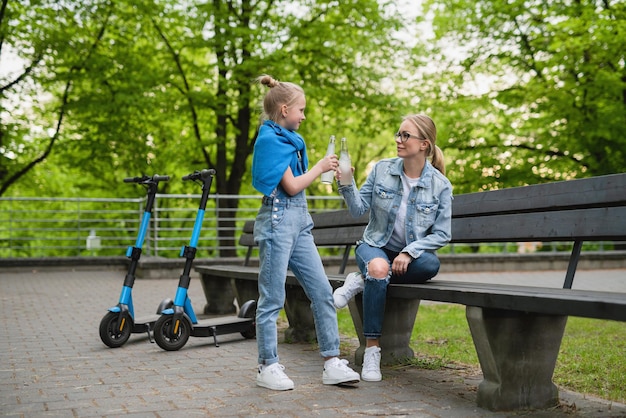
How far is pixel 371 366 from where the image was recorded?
185 inches

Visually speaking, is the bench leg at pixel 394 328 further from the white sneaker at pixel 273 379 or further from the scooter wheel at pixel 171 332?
the scooter wheel at pixel 171 332

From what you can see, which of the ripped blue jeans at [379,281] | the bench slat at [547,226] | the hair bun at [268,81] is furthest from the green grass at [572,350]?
the hair bun at [268,81]

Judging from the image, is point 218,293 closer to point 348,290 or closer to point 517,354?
point 348,290

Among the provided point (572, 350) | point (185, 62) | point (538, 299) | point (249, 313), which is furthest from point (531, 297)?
point (185, 62)

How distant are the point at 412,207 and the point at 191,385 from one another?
5.50 ft

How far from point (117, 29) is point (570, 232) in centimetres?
1751

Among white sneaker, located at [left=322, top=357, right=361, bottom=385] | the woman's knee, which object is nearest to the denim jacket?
the woman's knee

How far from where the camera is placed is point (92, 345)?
644cm

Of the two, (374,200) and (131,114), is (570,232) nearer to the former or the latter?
(374,200)

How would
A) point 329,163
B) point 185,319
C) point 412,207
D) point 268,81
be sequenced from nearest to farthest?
point 329,163 < point 268,81 < point 412,207 < point 185,319

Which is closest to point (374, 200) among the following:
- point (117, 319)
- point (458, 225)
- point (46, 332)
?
point (458, 225)

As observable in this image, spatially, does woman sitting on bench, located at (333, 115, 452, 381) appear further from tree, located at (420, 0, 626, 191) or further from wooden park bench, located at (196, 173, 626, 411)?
tree, located at (420, 0, 626, 191)

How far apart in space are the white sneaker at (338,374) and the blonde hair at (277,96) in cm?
143

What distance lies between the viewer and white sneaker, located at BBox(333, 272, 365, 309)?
15.8ft
